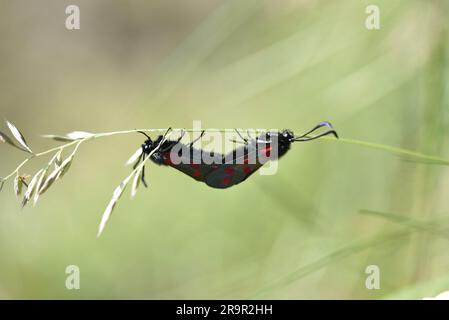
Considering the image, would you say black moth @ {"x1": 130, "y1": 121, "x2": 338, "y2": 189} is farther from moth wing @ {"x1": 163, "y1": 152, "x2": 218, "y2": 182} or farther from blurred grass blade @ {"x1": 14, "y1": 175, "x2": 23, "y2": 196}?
blurred grass blade @ {"x1": 14, "y1": 175, "x2": 23, "y2": 196}

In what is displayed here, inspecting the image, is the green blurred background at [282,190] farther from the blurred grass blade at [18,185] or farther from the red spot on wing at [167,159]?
the blurred grass blade at [18,185]

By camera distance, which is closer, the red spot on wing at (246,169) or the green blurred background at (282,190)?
the red spot on wing at (246,169)

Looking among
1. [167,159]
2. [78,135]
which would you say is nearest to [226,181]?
[167,159]

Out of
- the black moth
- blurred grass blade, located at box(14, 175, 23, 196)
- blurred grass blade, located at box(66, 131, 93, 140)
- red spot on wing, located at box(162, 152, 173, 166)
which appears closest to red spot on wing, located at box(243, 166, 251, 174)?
the black moth

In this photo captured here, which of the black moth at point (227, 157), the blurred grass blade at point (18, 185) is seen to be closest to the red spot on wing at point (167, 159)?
the black moth at point (227, 157)

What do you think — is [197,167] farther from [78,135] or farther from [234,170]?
[78,135]

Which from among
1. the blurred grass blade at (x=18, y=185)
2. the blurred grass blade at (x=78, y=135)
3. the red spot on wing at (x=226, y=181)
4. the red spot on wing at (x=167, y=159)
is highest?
the blurred grass blade at (x=78, y=135)
